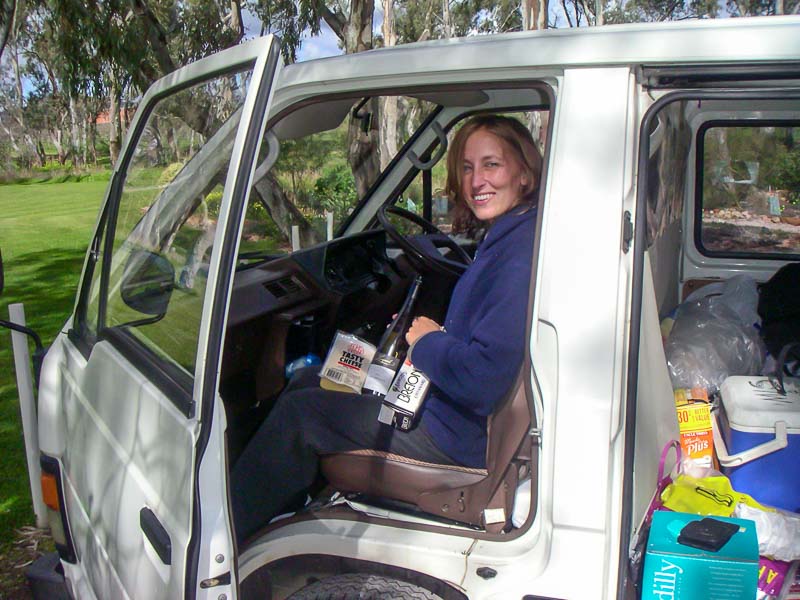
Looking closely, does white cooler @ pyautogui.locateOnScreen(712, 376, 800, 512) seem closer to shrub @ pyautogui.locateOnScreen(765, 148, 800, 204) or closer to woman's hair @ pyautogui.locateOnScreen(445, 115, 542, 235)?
woman's hair @ pyautogui.locateOnScreen(445, 115, 542, 235)

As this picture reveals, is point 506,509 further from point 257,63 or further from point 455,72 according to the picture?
point 257,63

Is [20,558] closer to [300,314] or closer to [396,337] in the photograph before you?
[300,314]

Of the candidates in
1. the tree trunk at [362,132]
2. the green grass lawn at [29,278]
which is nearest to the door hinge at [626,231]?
the tree trunk at [362,132]

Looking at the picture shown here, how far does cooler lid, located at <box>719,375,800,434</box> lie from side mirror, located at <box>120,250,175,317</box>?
1.72 metres

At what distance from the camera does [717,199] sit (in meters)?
3.52

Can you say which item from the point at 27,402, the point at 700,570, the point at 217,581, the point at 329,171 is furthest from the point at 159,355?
the point at 329,171

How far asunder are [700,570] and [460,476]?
64 centimetres

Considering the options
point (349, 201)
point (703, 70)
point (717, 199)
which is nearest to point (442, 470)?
point (703, 70)

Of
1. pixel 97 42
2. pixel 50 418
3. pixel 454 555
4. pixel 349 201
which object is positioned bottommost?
pixel 454 555

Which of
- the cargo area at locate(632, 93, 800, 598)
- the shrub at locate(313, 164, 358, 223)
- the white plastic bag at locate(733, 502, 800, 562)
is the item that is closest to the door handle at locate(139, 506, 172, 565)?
the cargo area at locate(632, 93, 800, 598)

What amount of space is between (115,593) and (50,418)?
0.62 m

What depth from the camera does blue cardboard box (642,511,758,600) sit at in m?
1.56

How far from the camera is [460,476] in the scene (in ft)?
6.47

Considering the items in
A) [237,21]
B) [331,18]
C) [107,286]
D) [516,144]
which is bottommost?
[107,286]
